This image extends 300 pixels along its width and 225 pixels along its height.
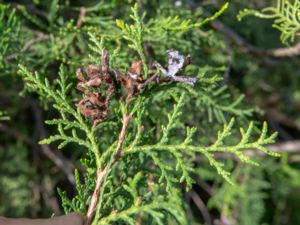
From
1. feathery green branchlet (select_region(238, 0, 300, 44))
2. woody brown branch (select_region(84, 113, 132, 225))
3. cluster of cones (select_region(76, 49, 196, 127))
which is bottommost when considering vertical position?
woody brown branch (select_region(84, 113, 132, 225))

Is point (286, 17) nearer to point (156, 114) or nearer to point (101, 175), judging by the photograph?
point (156, 114)

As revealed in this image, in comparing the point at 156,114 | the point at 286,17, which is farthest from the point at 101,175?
the point at 286,17

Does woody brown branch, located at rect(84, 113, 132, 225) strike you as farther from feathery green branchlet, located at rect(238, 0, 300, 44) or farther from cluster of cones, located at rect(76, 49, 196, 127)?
feathery green branchlet, located at rect(238, 0, 300, 44)

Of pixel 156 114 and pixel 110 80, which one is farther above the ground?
pixel 110 80

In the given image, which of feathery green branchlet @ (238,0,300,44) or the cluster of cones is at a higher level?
feathery green branchlet @ (238,0,300,44)

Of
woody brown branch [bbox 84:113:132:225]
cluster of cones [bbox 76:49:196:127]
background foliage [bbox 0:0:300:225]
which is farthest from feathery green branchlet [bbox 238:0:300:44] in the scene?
woody brown branch [bbox 84:113:132:225]

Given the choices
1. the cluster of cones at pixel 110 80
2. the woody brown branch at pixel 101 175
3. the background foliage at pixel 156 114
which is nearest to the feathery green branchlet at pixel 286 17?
the background foliage at pixel 156 114

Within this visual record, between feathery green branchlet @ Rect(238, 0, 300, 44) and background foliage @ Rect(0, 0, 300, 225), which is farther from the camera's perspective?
feathery green branchlet @ Rect(238, 0, 300, 44)

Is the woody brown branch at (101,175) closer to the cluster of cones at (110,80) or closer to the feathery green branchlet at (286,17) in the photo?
the cluster of cones at (110,80)
